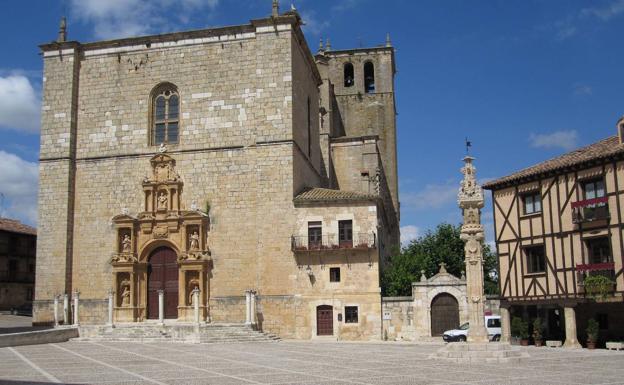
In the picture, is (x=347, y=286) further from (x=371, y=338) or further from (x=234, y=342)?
(x=234, y=342)

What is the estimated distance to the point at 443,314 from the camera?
2820 centimetres

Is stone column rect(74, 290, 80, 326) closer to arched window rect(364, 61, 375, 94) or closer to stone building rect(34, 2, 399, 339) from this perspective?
stone building rect(34, 2, 399, 339)

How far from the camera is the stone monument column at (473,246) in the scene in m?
17.6

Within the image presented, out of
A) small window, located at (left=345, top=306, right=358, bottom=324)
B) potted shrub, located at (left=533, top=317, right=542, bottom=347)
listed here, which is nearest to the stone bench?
potted shrub, located at (left=533, top=317, right=542, bottom=347)

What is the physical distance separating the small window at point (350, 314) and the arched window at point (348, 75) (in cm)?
2598

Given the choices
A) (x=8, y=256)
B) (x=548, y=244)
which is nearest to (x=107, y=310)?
(x=548, y=244)

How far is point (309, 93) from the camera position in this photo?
34.4 meters

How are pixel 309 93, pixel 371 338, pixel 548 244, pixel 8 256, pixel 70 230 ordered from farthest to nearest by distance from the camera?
1. pixel 8 256
2. pixel 309 93
3. pixel 70 230
4. pixel 371 338
5. pixel 548 244

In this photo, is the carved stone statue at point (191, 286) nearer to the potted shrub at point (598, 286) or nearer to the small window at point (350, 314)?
the small window at point (350, 314)

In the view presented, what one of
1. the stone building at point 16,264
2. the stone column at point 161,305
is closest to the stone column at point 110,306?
the stone column at point 161,305

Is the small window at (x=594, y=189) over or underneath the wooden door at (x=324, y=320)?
over

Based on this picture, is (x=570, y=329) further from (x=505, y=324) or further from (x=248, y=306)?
(x=248, y=306)

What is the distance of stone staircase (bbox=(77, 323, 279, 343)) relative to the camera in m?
Answer: 25.2

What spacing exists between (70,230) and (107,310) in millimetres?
4053
